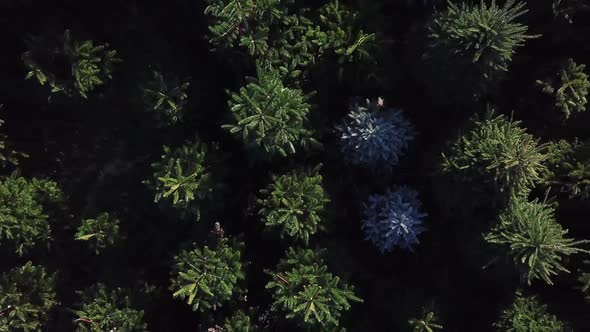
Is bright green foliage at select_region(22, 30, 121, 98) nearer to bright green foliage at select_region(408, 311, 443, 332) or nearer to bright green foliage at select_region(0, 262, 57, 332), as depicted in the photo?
bright green foliage at select_region(0, 262, 57, 332)

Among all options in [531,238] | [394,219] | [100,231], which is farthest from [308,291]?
[100,231]

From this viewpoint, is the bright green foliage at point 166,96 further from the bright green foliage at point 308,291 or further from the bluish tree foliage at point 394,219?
the bluish tree foliage at point 394,219

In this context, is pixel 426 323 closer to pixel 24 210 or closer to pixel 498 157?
pixel 498 157

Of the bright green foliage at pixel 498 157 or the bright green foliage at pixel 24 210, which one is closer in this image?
the bright green foliage at pixel 498 157

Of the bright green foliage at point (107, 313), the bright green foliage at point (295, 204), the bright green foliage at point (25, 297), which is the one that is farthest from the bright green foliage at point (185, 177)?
the bright green foliage at point (25, 297)

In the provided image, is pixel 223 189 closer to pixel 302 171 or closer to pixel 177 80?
pixel 302 171

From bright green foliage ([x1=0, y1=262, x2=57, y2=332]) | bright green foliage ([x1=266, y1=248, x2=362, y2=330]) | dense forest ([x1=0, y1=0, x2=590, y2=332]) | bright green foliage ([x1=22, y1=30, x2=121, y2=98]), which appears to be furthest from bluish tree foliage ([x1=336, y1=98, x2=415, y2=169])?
bright green foliage ([x1=0, y1=262, x2=57, y2=332])
